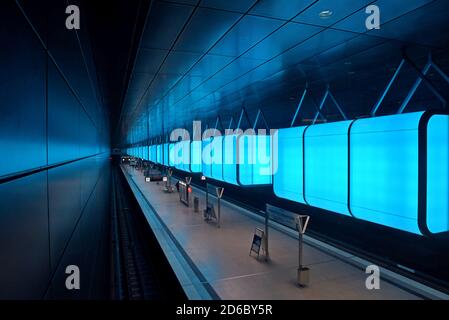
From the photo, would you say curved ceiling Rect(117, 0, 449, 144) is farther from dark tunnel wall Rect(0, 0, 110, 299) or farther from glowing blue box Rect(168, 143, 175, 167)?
glowing blue box Rect(168, 143, 175, 167)

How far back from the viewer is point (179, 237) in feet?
30.2

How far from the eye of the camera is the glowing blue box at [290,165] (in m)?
5.72

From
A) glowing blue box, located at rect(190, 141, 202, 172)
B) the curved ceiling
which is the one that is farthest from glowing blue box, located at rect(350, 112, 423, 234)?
glowing blue box, located at rect(190, 141, 202, 172)

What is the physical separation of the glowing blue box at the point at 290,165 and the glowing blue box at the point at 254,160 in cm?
138

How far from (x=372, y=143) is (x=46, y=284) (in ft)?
13.3

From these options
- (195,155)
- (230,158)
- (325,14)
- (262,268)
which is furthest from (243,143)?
(195,155)

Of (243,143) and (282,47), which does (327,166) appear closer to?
(282,47)

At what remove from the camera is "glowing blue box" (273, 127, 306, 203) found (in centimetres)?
572

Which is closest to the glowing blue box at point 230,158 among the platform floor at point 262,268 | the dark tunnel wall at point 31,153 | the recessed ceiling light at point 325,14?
the platform floor at point 262,268

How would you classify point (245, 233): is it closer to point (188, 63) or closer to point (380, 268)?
point (380, 268)

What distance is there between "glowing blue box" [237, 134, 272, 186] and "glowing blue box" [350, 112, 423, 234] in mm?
3746

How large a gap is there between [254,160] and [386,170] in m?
4.91

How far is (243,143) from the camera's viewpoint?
913 centimetres
